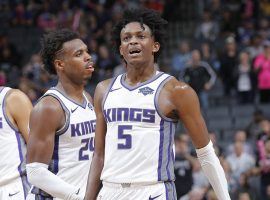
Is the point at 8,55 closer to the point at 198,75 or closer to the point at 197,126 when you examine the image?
the point at 198,75

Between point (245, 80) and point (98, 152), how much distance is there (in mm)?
9957

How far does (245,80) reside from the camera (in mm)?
15141

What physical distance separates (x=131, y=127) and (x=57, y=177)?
91cm

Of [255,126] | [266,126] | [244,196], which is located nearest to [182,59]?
[255,126]

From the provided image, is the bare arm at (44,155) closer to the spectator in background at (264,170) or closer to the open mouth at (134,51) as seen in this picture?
the open mouth at (134,51)

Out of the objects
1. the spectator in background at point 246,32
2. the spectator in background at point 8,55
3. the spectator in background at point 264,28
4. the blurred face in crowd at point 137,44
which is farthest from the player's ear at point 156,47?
the spectator in background at point 8,55

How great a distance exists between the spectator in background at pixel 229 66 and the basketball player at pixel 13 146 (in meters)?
9.27

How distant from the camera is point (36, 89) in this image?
1573 centimetres

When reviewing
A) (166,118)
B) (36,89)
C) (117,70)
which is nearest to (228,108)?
(117,70)

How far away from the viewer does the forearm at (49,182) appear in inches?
229

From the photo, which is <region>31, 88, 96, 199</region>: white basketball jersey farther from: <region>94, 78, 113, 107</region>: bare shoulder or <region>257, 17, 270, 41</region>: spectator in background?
<region>257, 17, 270, 41</region>: spectator in background

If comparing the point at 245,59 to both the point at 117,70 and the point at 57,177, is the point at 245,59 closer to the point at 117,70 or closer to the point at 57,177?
the point at 117,70

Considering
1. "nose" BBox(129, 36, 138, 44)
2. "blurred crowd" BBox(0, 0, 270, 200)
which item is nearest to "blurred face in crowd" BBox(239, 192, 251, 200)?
"blurred crowd" BBox(0, 0, 270, 200)

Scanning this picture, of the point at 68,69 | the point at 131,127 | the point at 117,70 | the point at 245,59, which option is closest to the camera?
the point at 131,127
